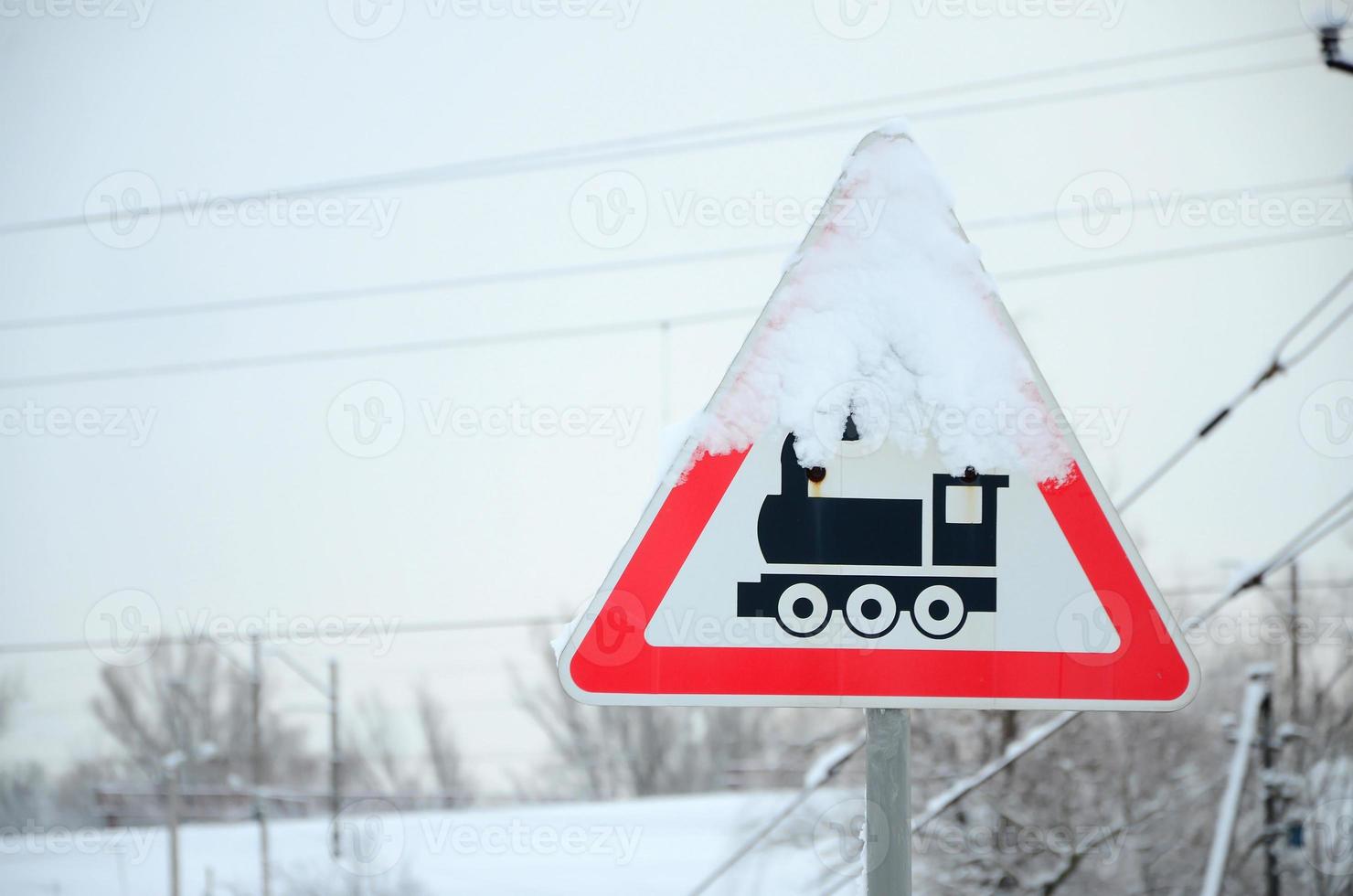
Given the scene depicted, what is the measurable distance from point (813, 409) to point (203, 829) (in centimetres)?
2490

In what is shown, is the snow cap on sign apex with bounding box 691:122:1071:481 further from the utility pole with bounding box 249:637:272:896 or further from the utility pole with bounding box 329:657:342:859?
the utility pole with bounding box 329:657:342:859

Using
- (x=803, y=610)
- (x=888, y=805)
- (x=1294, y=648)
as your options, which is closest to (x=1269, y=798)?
(x=1294, y=648)

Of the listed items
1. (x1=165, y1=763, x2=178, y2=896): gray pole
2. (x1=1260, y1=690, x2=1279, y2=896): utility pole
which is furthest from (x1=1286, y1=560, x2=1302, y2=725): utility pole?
(x1=165, y1=763, x2=178, y2=896): gray pole

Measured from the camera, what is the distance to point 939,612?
5.50ft

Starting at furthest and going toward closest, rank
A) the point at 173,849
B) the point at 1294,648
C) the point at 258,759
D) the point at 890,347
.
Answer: the point at 258,759 → the point at 173,849 → the point at 1294,648 → the point at 890,347

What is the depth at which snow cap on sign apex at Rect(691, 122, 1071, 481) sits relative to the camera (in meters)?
1.71

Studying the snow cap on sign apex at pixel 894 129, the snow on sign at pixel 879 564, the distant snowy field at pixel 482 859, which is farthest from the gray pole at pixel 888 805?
the distant snowy field at pixel 482 859

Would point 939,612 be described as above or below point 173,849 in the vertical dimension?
above

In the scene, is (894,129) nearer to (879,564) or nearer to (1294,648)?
(879,564)

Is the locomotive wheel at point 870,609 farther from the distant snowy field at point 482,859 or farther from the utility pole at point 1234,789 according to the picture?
Answer: the distant snowy field at point 482,859

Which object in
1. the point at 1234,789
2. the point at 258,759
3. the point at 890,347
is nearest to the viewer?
the point at 890,347

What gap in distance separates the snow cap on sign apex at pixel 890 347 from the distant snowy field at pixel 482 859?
328 inches

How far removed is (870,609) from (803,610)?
4.0 inches

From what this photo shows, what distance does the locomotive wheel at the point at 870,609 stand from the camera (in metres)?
1.67
